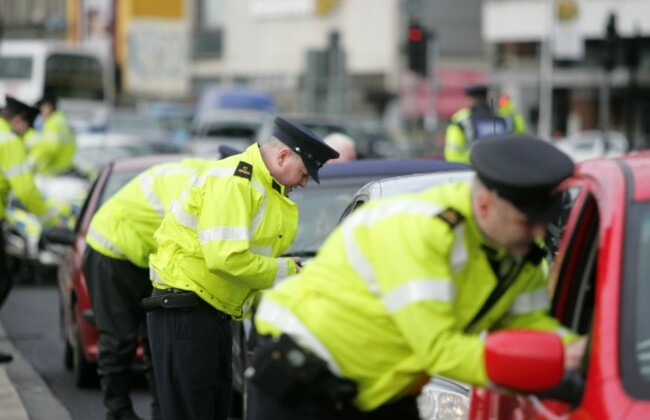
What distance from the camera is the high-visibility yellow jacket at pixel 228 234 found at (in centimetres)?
659

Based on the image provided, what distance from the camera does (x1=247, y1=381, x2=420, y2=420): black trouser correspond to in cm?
454

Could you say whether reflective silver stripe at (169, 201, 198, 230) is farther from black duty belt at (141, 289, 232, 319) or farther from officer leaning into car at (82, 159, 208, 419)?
officer leaning into car at (82, 159, 208, 419)

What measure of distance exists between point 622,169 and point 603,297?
1.56 feet

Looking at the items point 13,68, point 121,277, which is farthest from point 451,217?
point 13,68

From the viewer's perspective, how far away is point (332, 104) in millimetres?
29734

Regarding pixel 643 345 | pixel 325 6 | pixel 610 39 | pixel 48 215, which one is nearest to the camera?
pixel 643 345

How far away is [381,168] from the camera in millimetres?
10172

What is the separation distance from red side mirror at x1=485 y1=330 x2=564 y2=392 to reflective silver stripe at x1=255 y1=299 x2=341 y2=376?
0.46 m

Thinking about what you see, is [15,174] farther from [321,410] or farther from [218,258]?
[321,410]

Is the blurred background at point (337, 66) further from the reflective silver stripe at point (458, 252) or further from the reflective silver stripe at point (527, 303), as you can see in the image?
the reflective silver stripe at point (458, 252)

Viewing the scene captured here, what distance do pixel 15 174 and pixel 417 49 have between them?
22.1m

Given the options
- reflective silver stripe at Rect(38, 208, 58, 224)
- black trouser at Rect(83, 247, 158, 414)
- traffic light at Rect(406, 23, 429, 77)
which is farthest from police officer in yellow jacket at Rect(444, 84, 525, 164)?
traffic light at Rect(406, 23, 429, 77)

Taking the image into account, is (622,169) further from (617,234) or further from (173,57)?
(173,57)

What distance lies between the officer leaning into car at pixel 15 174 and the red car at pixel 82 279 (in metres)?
0.22
